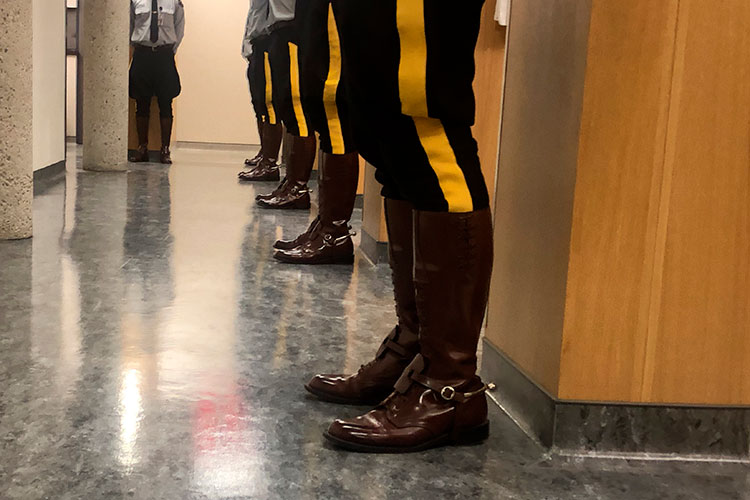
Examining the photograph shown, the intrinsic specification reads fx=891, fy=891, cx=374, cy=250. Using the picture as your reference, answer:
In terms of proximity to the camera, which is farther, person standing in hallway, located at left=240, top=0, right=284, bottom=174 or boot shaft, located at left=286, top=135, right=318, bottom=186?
person standing in hallway, located at left=240, top=0, right=284, bottom=174

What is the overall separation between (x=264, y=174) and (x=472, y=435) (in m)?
4.86

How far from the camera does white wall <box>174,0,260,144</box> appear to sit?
1009 centimetres

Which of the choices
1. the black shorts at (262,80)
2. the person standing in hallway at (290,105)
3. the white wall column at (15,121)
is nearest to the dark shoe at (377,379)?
the white wall column at (15,121)

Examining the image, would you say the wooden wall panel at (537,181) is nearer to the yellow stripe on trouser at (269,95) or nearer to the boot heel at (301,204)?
the boot heel at (301,204)

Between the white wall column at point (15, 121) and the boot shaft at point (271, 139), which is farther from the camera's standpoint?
the boot shaft at point (271, 139)

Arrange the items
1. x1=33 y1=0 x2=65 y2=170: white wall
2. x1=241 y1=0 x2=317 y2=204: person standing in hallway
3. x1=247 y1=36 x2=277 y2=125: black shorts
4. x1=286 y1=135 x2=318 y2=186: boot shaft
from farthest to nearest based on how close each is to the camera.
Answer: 1. x1=247 y1=36 x2=277 y2=125: black shorts
2. x1=33 y1=0 x2=65 y2=170: white wall
3. x1=286 y1=135 x2=318 y2=186: boot shaft
4. x1=241 y1=0 x2=317 y2=204: person standing in hallway

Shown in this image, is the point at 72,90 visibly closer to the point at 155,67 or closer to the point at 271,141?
the point at 155,67

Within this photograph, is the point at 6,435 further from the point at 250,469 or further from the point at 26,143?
the point at 26,143

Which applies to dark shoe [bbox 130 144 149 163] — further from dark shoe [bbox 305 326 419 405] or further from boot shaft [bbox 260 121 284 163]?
dark shoe [bbox 305 326 419 405]

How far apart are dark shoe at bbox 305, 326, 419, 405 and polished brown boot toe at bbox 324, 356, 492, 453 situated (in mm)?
137

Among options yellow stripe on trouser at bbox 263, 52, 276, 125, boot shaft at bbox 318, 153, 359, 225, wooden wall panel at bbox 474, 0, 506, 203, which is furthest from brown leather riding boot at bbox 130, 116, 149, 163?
wooden wall panel at bbox 474, 0, 506, 203

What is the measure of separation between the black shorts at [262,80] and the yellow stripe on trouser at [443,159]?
4288 mm

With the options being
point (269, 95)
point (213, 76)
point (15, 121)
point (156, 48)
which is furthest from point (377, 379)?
point (213, 76)

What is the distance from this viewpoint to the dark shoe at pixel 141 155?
23.8 ft
